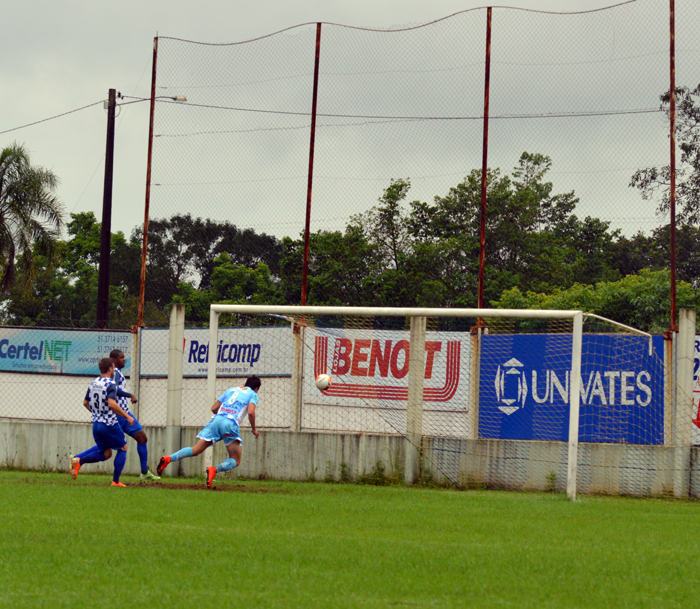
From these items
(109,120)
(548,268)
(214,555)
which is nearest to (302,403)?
(214,555)

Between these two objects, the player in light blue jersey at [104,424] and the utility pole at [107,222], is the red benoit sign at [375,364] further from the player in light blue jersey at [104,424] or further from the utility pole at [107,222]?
the utility pole at [107,222]

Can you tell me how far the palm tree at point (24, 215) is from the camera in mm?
35469

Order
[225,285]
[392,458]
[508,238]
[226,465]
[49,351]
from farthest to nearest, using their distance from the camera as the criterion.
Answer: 1. [225,285]
2. [508,238]
3. [49,351]
4. [392,458]
5. [226,465]

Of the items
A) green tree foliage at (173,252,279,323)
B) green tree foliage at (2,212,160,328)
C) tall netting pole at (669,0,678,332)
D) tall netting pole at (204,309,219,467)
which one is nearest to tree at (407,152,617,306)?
tall netting pole at (669,0,678,332)

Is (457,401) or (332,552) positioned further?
(457,401)

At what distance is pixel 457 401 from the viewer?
14.5 m

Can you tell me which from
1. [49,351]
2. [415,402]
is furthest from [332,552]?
[49,351]

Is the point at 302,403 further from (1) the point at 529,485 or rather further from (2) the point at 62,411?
(2) the point at 62,411

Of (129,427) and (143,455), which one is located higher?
(129,427)

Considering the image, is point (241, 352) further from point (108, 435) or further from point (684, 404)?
point (684, 404)

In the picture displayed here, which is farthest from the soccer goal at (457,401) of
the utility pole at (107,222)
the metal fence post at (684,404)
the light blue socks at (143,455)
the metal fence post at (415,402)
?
the utility pole at (107,222)

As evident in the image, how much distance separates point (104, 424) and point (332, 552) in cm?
617

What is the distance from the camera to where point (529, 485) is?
13.5 metres

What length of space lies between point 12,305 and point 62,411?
4909 centimetres
